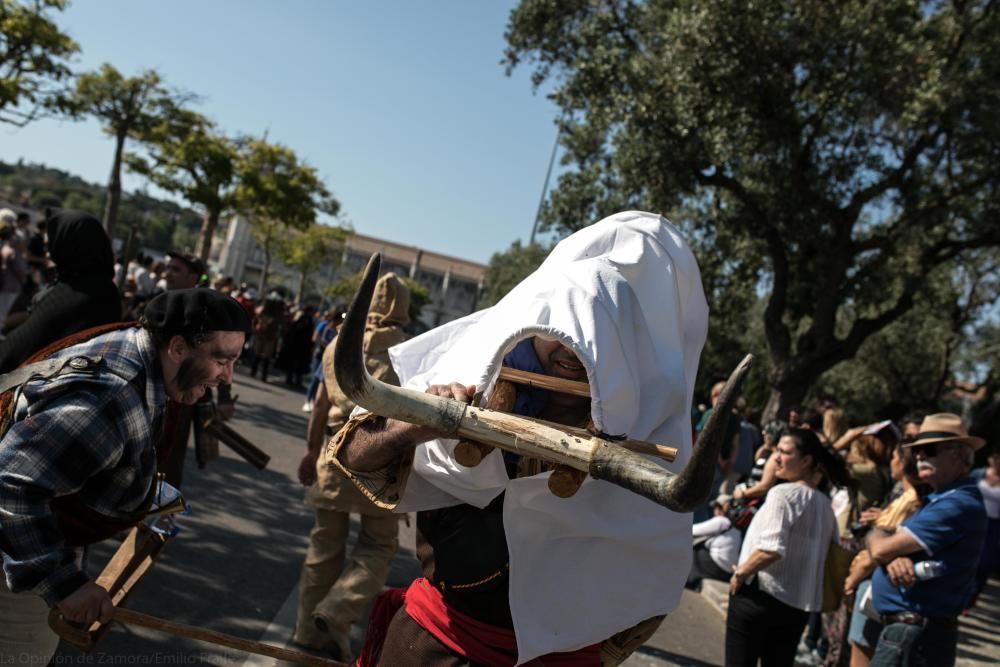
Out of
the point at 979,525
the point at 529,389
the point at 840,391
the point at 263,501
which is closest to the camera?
the point at 529,389

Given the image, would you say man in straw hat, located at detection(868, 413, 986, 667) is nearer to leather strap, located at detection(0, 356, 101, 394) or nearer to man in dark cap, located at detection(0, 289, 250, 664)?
man in dark cap, located at detection(0, 289, 250, 664)

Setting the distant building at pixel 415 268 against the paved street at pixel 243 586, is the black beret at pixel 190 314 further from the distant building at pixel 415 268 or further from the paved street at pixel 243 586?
the distant building at pixel 415 268

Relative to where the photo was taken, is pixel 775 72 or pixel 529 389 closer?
pixel 529 389

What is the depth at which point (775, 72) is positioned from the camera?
1319 centimetres

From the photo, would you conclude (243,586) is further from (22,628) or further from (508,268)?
(508,268)

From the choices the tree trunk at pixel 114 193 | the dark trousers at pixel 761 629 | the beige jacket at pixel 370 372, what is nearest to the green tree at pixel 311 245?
the tree trunk at pixel 114 193

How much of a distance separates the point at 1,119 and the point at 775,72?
15.6 meters

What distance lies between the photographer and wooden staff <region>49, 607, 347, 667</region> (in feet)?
7.82

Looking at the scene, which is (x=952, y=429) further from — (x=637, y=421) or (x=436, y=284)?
(x=436, y=284)

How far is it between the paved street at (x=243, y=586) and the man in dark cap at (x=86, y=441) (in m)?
1.46

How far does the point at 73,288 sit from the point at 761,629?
382cm

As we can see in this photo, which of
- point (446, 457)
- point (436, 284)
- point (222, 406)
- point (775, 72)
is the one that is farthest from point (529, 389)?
point (436, 284)

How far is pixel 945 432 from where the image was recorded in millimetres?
3826

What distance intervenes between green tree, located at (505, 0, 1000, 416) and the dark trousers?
1034 centimetres
